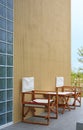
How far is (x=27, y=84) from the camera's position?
6.16 m

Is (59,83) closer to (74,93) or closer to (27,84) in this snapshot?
(74,93)

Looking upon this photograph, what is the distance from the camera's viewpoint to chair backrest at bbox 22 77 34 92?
236 inches

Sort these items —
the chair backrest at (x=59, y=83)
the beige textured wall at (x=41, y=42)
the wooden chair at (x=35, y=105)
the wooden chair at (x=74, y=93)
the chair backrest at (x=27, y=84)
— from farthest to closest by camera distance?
the chair backrest at (x=59, y=83) < the wooden chair at (x=74, y=93) < the chair backrest at (x=27, y=84) < the beige textured wall at (x=41, y=42) < the wooden chair at (x=35, y=105)

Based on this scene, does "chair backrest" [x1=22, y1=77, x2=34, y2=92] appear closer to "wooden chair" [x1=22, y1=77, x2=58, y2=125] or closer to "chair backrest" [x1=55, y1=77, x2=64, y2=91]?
"wooden chair" [x1=22, y1=77, x2=58, y2=125]

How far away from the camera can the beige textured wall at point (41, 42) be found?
5.87 meters

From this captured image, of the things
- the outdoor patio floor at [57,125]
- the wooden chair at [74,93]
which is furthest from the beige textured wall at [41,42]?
the wooden chair at [74,93]

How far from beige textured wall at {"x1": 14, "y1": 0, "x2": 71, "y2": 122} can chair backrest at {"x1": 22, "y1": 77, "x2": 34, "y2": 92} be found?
4.6 inches

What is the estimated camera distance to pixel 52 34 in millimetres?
7895

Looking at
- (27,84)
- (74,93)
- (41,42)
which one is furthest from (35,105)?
(74,93)

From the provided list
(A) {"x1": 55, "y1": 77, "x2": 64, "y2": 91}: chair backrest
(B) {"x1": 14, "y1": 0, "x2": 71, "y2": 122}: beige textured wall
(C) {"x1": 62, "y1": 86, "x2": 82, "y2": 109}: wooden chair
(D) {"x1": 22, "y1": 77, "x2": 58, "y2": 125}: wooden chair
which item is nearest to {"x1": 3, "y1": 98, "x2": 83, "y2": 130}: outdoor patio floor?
(D) {"x1": 22, "y1": 77, "x2": 58, "y2": 125}: wooden chair

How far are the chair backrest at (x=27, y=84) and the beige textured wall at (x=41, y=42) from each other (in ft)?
0.39

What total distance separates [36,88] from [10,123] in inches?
61.3

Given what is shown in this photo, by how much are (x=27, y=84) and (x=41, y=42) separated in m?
1.45

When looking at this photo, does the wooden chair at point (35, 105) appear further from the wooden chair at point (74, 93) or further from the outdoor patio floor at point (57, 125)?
the wooden chair at point (74, 93)
